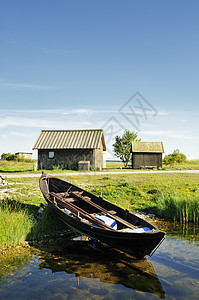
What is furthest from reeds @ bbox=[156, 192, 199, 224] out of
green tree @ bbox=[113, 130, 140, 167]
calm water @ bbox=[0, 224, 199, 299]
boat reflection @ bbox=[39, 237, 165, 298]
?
green tree @ bbox=[113, 130, 140, 167]

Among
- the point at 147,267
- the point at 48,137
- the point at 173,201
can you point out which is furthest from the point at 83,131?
the point at 147,267

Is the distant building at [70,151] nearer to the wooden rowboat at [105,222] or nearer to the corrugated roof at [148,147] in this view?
the corrugated roof at [148,147]

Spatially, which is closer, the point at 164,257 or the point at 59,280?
the point at 59,280

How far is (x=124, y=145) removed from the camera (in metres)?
58.6

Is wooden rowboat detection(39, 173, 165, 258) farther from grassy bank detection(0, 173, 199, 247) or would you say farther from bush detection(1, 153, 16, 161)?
bush detection(1, 153, 16, 161)

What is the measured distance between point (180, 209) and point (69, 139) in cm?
2548

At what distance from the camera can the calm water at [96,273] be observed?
19.3 ft

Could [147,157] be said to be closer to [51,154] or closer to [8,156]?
[51,154]

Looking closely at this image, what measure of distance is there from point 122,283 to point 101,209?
3644 mm

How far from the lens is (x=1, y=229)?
8.55 m

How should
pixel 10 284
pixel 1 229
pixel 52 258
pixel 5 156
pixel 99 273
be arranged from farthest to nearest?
pixel 5 156 → pixel 1 229 → pixel 52 258 → pixel 99 273 → pixel 10 284

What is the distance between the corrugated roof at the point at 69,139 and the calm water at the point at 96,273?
85.0 feet

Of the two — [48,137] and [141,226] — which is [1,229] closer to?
[141,226]

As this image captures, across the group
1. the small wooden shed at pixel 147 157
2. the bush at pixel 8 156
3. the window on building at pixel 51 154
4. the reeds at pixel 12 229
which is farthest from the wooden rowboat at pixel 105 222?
the bush at pixel 8 156
